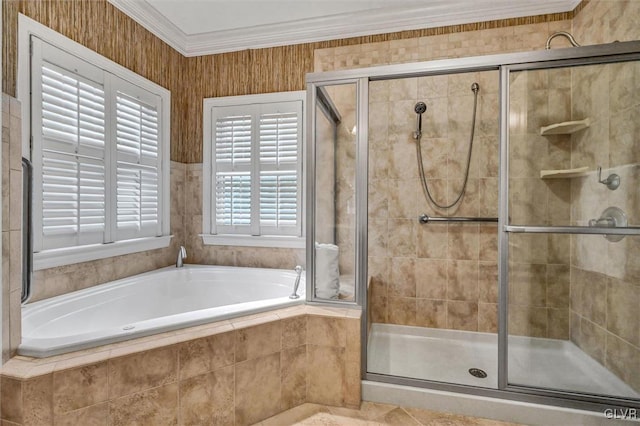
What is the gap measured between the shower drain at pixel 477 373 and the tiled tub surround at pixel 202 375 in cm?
77

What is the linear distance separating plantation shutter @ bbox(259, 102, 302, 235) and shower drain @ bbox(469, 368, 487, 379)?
1626 millimetres

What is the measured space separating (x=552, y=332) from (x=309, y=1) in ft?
9.03

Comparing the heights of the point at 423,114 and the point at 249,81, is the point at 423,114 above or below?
below

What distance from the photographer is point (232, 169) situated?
285 centimetres

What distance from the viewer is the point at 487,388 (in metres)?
1.63

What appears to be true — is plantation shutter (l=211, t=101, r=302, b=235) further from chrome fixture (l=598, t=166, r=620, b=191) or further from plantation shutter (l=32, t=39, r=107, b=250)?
chrome fixture (l=598, t=166, r=620, b=191)

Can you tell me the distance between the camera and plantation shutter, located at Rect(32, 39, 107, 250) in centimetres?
176

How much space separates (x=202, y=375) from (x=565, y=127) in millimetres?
2177

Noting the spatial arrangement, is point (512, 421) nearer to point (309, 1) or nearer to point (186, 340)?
point (186, 340)

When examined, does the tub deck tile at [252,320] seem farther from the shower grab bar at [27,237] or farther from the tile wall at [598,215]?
the tile wall at [598,215]

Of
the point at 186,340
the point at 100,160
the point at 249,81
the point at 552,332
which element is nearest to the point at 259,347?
the point at 186,340

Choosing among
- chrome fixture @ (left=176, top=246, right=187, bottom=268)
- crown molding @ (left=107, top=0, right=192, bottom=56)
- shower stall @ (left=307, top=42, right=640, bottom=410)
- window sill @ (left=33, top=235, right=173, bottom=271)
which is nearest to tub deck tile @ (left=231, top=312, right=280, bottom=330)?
shower stall @ (left=307, top=42, right=640, bottom=410)

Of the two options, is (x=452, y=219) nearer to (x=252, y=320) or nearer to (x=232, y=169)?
(x=252, y=320)

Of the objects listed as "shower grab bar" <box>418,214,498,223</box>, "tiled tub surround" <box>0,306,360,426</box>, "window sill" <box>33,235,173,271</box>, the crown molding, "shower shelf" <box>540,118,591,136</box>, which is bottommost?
"tiled tub surround" <box>0,306,360,426</box>
